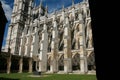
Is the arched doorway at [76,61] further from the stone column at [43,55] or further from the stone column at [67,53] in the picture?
the stone column at [43,55]

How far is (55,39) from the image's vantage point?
36.3 meters

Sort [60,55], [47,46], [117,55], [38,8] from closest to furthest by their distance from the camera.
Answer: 1. [117,55]
2. [60,55]
3. [47,46]
4. [38,8]

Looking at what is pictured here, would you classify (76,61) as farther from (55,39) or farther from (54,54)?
(55,39)

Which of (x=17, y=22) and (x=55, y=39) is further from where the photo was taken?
(x=17, y=22)

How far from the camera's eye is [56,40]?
3641 cm

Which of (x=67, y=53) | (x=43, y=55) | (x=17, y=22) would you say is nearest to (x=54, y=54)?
(x=43, y=55)

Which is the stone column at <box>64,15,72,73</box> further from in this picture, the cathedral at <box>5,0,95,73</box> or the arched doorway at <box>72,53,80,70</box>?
the arched doorway at <box>72,53,80,70</box>

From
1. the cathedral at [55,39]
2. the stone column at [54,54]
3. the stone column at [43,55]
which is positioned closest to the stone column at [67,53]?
the cathedral at [55,39]

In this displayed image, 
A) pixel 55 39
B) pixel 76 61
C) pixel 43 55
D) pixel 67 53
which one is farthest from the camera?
pixel 43 55

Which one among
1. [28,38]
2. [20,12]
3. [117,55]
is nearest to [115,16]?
[117,55]

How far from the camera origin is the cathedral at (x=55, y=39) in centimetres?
3081

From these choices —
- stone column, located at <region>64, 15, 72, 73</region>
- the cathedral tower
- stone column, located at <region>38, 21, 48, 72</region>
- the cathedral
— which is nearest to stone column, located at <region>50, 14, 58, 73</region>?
A: the cathedral

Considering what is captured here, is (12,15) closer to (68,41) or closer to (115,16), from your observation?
(68,41)

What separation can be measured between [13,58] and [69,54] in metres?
13.5
